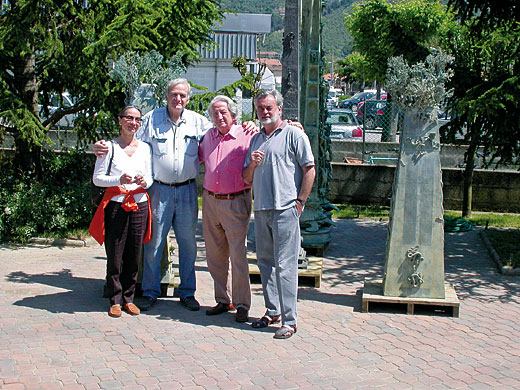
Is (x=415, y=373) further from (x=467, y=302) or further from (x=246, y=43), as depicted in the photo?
(x=246, y=43)

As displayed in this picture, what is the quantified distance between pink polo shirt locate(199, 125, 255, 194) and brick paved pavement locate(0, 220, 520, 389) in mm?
1265

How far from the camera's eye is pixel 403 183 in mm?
6922

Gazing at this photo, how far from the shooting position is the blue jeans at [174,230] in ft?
21.8

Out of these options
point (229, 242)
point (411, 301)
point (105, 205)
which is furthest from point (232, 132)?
point (411, 301)

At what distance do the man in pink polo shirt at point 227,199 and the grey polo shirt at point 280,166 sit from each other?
0.96 ft

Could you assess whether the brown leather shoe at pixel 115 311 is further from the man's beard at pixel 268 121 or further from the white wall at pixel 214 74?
the white wall at pixel 214 74

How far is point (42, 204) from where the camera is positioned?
31.8ft

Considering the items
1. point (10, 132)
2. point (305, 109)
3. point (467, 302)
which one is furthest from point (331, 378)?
point (10, 132)

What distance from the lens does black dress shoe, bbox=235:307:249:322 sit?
6.49 m

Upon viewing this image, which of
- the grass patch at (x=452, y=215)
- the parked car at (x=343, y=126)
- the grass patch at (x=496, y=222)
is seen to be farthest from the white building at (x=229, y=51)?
the grass patch at (x=496, y=222)

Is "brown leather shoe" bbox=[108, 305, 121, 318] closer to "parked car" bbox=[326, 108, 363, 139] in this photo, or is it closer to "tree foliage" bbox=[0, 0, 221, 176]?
"tree foliage" bbox=[0, 0, 221, 176]

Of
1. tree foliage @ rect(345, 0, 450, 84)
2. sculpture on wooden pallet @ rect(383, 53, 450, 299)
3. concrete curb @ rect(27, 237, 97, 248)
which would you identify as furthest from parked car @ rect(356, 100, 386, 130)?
sculpture on wooden pallet @ rect(383, 53, 450, 299)

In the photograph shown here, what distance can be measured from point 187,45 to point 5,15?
2.60 metres

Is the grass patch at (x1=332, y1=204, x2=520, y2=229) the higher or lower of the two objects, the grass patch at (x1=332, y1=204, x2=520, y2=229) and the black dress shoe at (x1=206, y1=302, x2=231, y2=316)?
the higher
